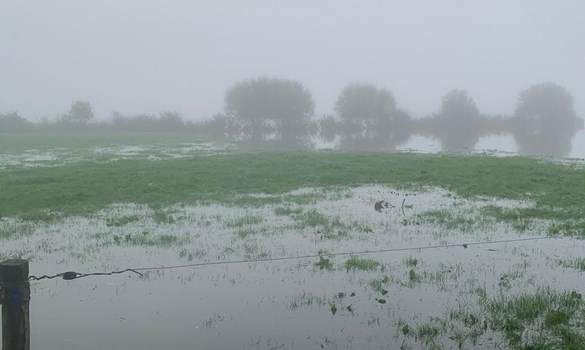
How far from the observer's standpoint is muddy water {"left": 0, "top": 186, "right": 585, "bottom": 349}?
8.09 metres

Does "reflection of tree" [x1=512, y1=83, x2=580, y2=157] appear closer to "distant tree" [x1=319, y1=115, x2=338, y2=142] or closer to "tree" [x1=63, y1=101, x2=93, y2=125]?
"distant tree" [x1=319, y1=115, x2=338, y2=142]

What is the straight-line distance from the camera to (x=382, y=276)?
34.2 ft

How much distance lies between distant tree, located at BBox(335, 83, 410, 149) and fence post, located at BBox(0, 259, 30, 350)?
306 ft

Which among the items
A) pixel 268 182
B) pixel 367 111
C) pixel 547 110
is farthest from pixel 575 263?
pixel 547 110

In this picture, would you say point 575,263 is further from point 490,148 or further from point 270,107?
point 270,107

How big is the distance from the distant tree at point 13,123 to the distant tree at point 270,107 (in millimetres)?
37372

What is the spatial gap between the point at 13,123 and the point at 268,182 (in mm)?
84849

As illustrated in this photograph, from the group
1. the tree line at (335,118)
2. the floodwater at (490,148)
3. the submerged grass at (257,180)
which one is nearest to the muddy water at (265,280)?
the submerged grass at (257,180)

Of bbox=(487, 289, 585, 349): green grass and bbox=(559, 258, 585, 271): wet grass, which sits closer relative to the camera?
bbox=(487, 289, 585, 349): green grass

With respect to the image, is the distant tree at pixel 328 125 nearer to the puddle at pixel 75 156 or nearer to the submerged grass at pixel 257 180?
the puddle at pixel 75 156

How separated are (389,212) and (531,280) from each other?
793cm

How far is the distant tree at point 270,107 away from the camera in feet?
311

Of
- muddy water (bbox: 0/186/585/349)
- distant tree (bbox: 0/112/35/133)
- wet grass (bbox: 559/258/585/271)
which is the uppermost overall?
distant tree (bbox: 0/112/35/133)

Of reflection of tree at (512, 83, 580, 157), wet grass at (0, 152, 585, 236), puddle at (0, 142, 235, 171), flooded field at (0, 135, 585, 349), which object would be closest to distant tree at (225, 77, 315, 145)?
puddle at (0, 142, 235, 171)
